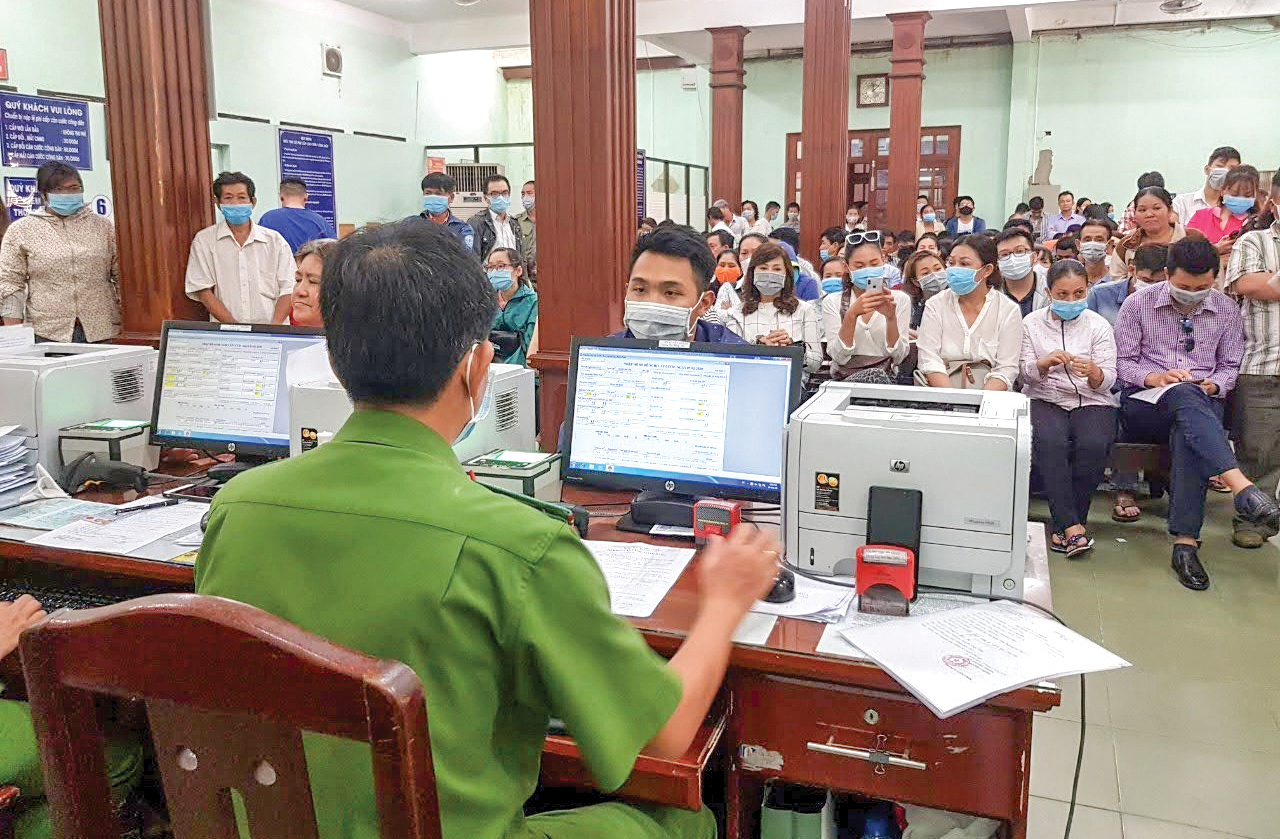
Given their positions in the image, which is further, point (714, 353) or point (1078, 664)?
point (714, 353)

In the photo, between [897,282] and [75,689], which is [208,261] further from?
[897,282]

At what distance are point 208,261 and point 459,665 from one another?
3.52 m

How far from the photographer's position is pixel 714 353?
2053mm

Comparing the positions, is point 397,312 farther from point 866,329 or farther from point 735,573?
point 866,329

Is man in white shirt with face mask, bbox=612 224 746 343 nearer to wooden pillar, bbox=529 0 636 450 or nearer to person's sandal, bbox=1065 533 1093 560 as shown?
wooden pillar, bbox=529 0 636 450

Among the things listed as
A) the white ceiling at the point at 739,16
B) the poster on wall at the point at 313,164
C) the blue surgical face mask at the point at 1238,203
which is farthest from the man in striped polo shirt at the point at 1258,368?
the poster on wall at the point at 313,164

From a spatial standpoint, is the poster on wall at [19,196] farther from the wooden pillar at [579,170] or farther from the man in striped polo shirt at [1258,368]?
the man in striped polo shirt at [1258,368]

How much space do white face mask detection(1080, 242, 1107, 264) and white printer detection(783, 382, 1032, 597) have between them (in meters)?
4.46

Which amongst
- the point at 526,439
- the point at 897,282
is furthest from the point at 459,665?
the point at 897,282

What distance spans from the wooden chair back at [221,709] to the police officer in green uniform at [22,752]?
0.84m

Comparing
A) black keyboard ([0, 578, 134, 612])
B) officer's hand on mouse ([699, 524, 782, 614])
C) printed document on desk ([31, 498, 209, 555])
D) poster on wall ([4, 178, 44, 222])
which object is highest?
poster on wall ([4, 178, 44, 222])

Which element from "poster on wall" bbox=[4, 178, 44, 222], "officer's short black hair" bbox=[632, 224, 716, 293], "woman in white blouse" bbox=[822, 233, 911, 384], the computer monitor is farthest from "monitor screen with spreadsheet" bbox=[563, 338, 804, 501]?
"poster on wall" bbox=[4, 178, 44, 222]

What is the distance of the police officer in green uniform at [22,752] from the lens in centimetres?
172

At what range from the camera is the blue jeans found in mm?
3885
